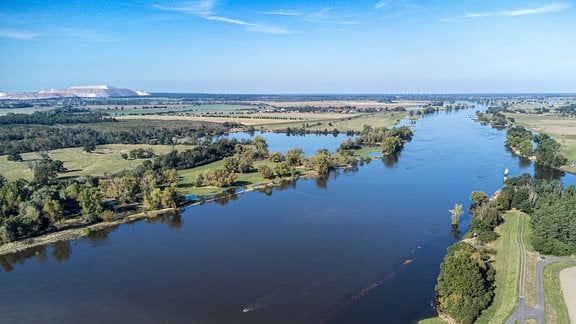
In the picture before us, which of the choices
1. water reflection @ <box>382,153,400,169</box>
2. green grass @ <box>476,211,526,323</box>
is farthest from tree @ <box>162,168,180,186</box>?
green grass @ <box>476,211,526,323</box>

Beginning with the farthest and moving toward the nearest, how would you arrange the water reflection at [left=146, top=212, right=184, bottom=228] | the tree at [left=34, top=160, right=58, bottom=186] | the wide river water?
the tree at [left=34, top=160, right=58, bottom=186] → the water reflection at [left=146, top=212, right=184, bottom=228] → the wide river water

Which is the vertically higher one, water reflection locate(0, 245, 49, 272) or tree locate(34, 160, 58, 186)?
tree locate(34, 160, 58, 186)

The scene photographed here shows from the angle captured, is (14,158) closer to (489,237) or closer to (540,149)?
(489,237)

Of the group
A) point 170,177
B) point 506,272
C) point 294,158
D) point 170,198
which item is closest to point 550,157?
point 294,158

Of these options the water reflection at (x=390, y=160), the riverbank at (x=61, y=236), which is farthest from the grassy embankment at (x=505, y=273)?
the riverbank at (x=61, y=236)

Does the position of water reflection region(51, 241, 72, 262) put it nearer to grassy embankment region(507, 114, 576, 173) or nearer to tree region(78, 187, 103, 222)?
tree region(78, 187, 103, 222)

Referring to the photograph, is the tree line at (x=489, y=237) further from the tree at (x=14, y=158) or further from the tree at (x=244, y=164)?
the tree at (x=14, y=158)
